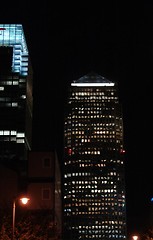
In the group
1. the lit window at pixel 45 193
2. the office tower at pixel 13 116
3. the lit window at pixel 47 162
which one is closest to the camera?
the lit window at pixel 45 193

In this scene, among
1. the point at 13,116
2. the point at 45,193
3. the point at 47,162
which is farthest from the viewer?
the point at 13,116

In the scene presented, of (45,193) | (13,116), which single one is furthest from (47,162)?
(13,116)

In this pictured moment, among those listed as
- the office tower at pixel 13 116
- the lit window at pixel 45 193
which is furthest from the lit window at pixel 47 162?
the office tower at pixel 13 116

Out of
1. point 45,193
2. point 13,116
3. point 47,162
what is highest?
point 13,116

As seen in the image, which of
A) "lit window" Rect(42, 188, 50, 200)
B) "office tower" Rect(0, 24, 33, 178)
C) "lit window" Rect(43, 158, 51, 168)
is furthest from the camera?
"office tower" Rect(0, 24, 33, 178)

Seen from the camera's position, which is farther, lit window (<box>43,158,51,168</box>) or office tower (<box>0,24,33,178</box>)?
office tower (<box>0,24,33,178</box>)

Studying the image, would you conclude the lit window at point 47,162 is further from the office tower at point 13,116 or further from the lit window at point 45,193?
the office tower at point 13,116

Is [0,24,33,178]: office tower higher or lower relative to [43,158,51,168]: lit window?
higher

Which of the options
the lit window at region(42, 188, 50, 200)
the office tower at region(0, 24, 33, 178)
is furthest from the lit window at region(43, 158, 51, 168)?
the office tower at region(0, 24, 33, 178)

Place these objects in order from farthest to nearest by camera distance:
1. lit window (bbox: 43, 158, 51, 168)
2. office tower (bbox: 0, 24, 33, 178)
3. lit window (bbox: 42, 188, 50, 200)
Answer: office tower (bbox: 0, 24, 33, 178)
lit window (bbox: 43, 158, 51, 168)
lit window (bbox: 42, 188, 50, 200)

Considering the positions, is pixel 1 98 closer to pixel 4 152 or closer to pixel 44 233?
pixel 4 152

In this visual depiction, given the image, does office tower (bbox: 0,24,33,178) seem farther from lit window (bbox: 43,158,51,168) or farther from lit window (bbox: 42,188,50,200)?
lit window (bbox: 42,188,50,200)

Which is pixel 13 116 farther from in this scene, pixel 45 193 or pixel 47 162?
pixel 45 193

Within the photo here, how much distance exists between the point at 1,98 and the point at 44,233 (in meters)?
142
